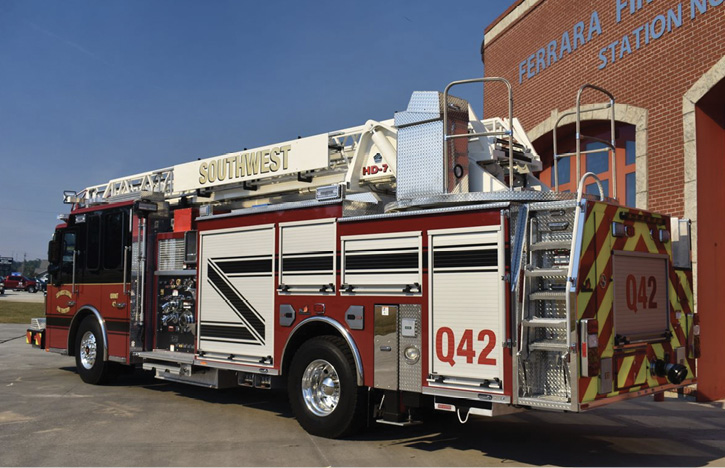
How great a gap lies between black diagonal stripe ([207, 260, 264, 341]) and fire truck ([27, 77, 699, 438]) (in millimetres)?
36

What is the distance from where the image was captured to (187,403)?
9.46 metres

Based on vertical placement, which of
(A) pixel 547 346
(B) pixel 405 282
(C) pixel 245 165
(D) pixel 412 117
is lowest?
(A) pixel 547 346

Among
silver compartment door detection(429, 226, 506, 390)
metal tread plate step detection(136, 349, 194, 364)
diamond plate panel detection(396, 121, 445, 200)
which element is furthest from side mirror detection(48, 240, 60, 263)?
silver compartment door detection(429, 226, 506, 390)

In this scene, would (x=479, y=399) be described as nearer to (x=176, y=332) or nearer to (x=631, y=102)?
(x=176, y=332)

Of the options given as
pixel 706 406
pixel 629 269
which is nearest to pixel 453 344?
pixel 629 269

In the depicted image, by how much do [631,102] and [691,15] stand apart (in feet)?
5.66

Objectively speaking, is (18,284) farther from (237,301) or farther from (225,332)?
(237,301)

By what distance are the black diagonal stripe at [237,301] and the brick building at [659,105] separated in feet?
15.0

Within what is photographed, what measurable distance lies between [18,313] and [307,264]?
2703 cm

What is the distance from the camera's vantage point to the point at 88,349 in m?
10.9

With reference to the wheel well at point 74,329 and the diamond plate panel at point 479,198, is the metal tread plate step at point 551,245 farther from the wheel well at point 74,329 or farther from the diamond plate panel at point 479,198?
the wheel well at point 74,329

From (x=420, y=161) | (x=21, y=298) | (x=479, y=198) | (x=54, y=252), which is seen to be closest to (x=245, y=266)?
(x=420, y=161)

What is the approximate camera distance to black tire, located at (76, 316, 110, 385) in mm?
10562

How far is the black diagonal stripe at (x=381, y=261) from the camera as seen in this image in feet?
21.9
